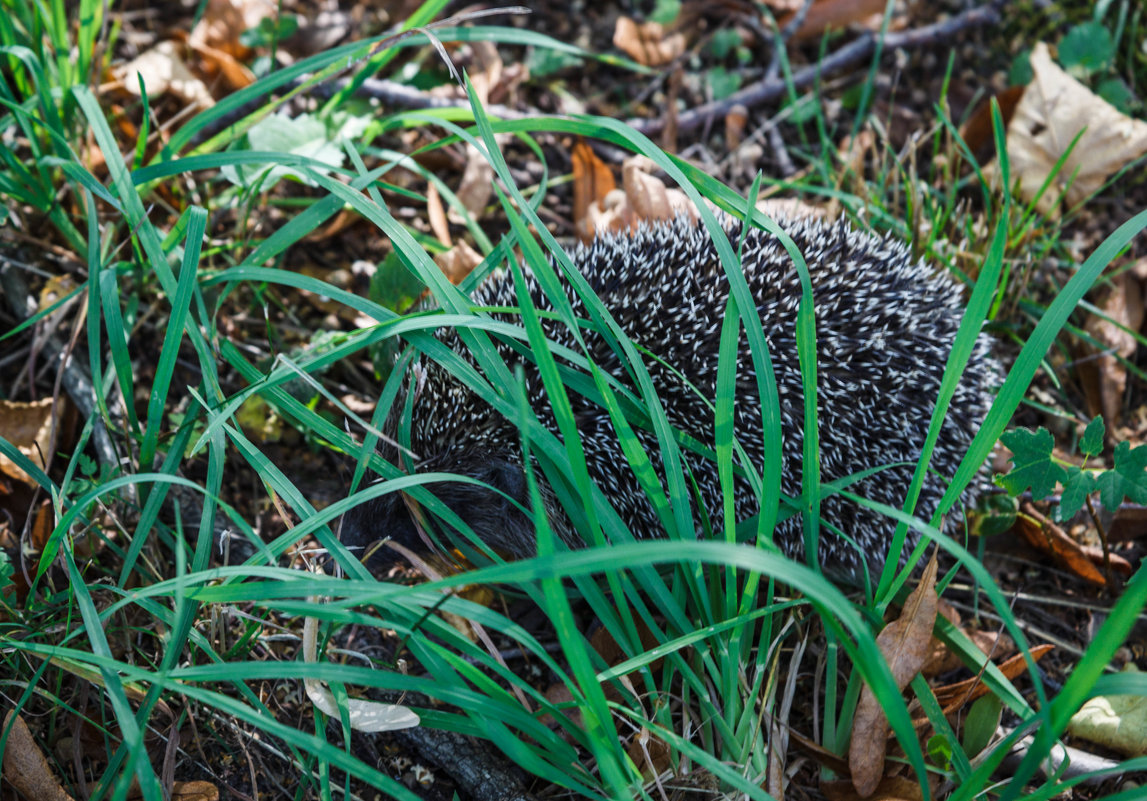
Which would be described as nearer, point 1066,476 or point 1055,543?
point 1066,476

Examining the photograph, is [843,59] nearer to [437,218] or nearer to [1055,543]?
[437,218]

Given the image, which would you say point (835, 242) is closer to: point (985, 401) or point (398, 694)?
point (985, 401)

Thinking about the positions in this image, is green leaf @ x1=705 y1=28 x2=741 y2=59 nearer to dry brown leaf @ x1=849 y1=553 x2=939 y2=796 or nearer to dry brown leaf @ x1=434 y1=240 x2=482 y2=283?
dry brown leaf @ x1=434 y1=240 x2=482 y2=283

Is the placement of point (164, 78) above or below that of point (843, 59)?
above

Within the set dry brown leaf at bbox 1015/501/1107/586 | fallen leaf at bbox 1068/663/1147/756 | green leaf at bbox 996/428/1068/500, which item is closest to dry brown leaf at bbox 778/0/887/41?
dry brown leaf at bbox 1015/501/1107/586

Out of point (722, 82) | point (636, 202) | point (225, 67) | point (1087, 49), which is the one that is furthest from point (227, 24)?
point (1087, 49)
